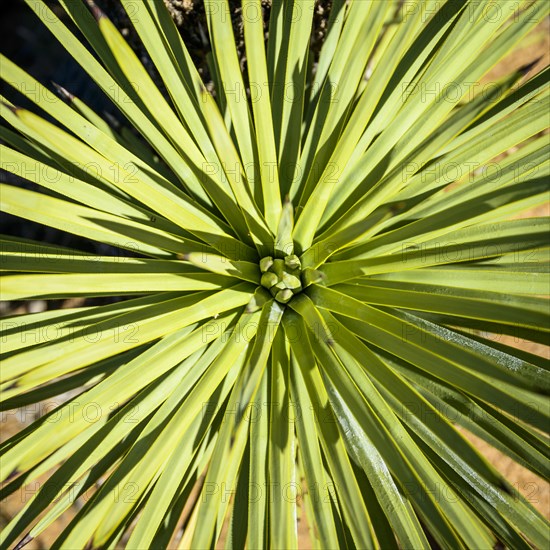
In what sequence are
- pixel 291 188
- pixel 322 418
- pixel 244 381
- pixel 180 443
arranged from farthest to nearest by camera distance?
pixel 291 188, pixel 180 443, pixel 322 418, pixel 244 381

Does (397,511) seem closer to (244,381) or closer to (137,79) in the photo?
(244,381)

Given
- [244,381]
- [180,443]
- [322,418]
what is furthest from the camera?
[180,443]

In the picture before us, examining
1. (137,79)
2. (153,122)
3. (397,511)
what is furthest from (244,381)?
(153,122)

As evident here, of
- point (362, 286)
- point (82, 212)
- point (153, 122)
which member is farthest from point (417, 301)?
point (153, 122)

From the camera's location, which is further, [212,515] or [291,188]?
[291,188]

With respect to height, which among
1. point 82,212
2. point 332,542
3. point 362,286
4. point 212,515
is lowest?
point 332,542

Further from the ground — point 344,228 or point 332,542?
point 344,228
